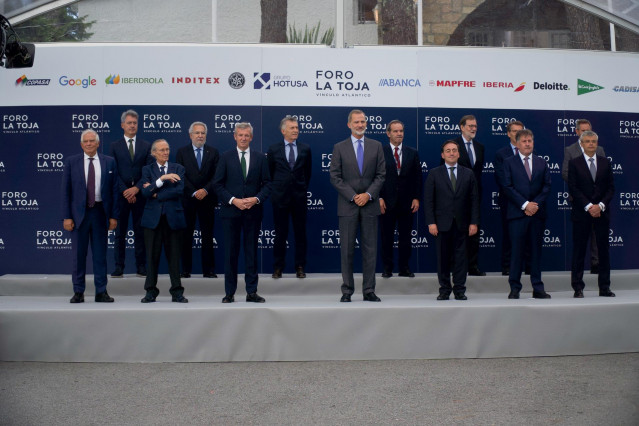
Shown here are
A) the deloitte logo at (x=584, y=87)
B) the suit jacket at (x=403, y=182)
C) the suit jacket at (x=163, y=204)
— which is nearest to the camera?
the suit jacket at (x=163, y=204)

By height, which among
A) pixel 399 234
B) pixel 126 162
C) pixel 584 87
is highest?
pixel 584 87

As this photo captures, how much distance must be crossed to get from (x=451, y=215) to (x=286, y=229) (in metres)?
2.15

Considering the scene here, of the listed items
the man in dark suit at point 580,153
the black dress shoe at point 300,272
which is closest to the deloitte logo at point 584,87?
the man in dark suit at point 580,153

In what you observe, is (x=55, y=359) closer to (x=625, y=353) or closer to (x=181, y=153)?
(x=181, y=153)

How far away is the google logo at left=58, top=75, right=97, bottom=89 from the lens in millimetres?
9570

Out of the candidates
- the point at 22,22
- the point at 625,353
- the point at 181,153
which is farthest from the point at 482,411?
the point at 22,22

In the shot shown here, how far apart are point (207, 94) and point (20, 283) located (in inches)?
125

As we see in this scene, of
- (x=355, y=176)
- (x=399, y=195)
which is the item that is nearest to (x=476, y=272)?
(x=399, y=195)

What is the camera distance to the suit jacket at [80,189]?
7594 mm

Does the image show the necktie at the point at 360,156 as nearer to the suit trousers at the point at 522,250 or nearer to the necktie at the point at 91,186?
the suit trousers at the point at 522,250

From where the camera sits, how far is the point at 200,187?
8852 mm

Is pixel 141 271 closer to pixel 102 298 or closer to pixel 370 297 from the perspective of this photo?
pixel 102 298

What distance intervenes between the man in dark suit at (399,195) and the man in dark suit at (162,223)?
2.46 m

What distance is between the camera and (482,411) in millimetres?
5113
